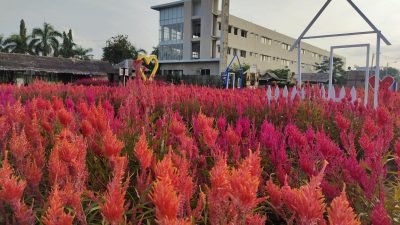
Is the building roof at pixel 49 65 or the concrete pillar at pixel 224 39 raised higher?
the concrete pillar at pixel 224 39

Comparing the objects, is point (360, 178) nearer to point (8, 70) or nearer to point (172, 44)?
point (8, 70)

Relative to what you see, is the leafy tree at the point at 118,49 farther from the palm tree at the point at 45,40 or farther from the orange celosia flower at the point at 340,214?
the orange celosia flower at the point at 340,214

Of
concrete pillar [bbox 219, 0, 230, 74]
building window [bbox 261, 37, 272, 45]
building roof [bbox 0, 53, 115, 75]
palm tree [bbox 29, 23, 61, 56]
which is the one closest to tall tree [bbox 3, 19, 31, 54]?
palm tree [bbox 29, 23, 61, 56]

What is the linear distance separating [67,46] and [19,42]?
826 cm

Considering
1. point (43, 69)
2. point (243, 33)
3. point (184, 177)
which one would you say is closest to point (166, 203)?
point (184, 177)

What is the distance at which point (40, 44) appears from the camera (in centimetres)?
5328

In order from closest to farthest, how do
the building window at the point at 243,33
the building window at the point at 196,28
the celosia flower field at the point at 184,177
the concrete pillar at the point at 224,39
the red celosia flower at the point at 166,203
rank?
the red celosia flower at the point at 166,203
the celosia flower field at the point at 184,177
the concrete pillar at the point at 224,39
the building window at the point at 196,28
the building window at the point at 243,33

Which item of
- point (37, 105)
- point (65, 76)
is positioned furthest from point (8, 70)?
point (37, 105)

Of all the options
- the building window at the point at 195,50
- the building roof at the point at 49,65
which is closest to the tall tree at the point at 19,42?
the building roof at the point at 49,65

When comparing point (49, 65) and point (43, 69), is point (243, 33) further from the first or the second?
point (43, 69)

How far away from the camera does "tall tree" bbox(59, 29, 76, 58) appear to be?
57562mm

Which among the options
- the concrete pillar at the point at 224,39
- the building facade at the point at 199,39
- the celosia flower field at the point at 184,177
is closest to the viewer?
the celosia flower field at the point at 184,177

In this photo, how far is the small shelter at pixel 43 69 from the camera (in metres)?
31.6

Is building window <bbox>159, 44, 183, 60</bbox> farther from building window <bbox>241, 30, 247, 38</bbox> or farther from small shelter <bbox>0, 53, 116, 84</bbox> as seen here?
small shelter <bbox>0, 53, 116, 84</bbox>
